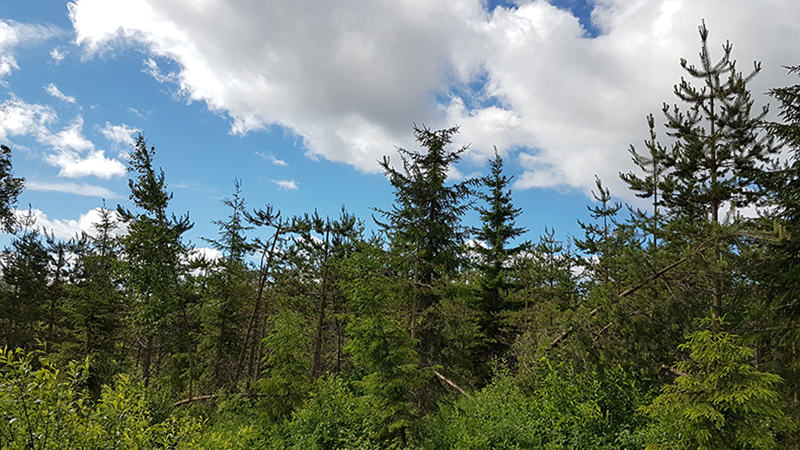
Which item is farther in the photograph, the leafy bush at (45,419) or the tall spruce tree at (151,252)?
the tall spruce tree at (151,252)

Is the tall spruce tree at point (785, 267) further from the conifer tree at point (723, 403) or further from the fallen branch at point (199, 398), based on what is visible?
the fallen branch at point (199, 398)

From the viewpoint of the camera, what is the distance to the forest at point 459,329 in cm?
548

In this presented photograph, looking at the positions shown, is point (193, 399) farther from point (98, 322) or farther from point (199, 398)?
point (98, 322)

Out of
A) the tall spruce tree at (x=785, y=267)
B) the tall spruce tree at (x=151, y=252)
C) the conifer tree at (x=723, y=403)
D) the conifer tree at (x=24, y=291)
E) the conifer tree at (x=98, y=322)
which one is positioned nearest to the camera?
the conifer tree at (x=723, y=403)

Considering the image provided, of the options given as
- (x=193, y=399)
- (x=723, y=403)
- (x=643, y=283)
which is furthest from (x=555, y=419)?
(x=193, y=399)

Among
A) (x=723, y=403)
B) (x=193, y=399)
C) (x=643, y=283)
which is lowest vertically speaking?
(x=193, y=399)

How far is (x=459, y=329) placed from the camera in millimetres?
12539

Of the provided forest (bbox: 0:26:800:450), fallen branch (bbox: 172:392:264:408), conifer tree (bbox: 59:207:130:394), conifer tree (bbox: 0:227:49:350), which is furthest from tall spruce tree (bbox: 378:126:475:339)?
conifer tree (bbox: 0:227:49:350)

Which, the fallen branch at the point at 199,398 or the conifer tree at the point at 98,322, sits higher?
the conifer tree at the point at 98,322

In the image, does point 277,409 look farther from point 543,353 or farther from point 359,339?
point 543,353

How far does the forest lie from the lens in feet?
18.0

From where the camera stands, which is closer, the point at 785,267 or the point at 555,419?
the point at 785,267

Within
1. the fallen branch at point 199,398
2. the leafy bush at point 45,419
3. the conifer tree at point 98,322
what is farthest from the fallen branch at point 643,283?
the conifer tree at point 98,322

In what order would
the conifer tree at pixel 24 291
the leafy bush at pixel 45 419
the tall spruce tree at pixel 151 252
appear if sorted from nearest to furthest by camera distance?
the leafy bush at pixel 45 419 < the tall spruce tree at pixel 151 252 < the conifer tree at pixel 24 291
